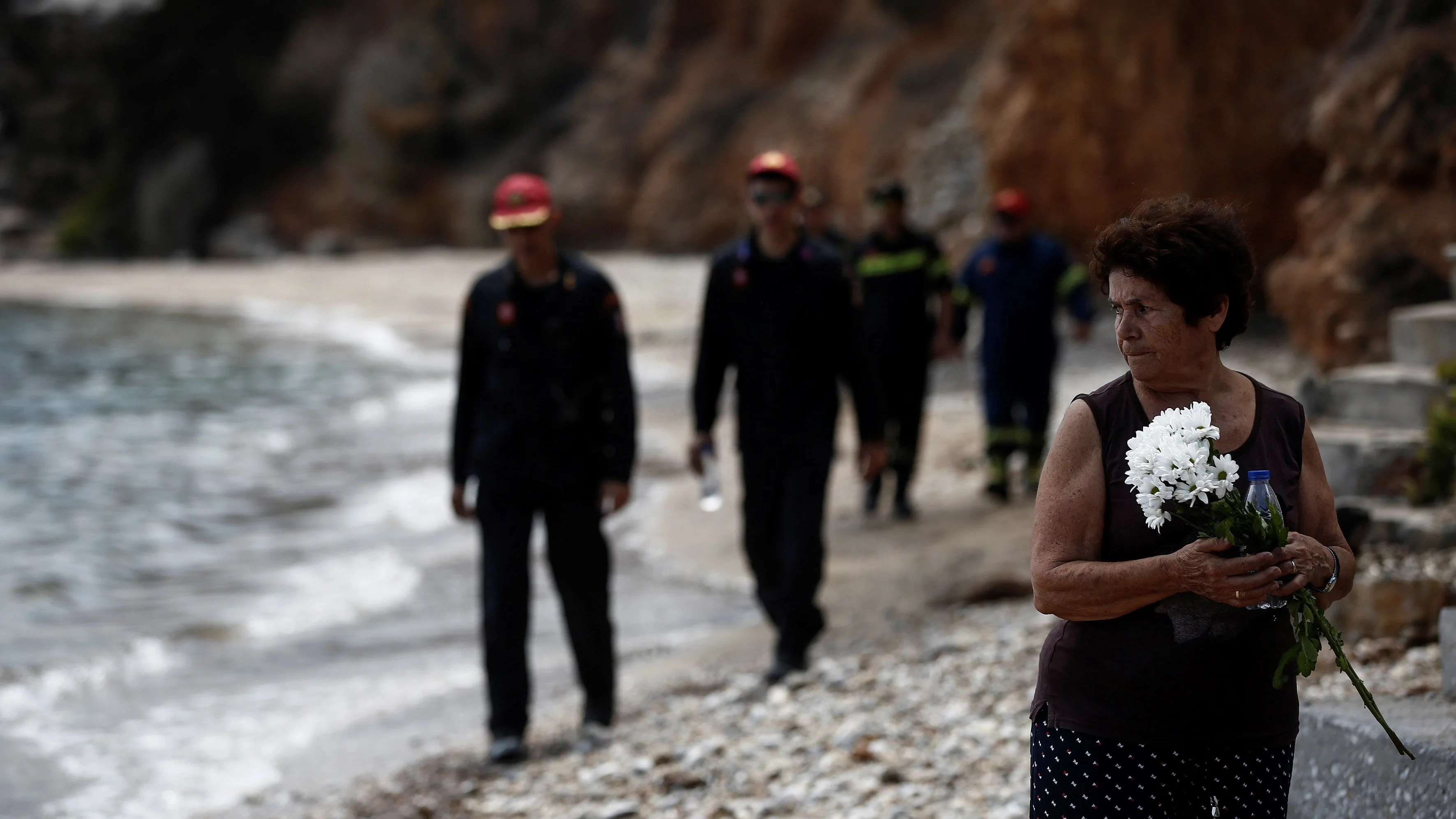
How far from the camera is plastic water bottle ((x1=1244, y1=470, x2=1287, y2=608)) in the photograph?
2.42m

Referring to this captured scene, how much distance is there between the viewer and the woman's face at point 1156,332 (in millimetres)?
2547

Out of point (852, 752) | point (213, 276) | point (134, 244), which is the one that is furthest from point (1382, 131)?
point (134, 244)

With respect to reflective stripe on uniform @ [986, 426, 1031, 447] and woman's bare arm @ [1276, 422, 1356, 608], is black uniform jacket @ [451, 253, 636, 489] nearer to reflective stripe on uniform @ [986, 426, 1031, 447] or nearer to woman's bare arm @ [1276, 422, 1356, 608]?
woman's bare arm @ [1276, 422, 1356, 608]

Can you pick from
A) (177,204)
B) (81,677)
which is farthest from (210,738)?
(177,204)

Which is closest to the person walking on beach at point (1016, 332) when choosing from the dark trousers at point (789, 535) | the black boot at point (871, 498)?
the black boot at point (871, 498)

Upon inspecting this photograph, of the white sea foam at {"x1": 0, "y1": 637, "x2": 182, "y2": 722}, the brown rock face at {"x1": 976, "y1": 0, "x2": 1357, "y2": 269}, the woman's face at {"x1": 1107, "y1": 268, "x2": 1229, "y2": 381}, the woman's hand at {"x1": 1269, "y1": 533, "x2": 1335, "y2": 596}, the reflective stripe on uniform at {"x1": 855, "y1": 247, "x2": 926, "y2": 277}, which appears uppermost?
the brown rock face at {"x1": 976, "y1": 0, "x2": 1357, "y2": 269}

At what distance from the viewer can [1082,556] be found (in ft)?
8.36

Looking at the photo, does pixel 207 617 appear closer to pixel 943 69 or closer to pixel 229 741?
pixel 229 741

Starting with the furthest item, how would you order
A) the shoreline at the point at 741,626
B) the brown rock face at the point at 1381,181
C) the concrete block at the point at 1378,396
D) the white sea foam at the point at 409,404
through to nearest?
the white sea foam at the point at 409,404, the brown rock face at the point at 1381,181, the concrete block at the point at 1378,396, the shoreline at the point at 741,626

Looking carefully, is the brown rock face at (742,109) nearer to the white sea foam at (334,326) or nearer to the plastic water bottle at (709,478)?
the plastic water bottle at (709,478)

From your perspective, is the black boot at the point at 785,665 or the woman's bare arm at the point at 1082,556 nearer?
the woman's bare arm at the point at 1082,556

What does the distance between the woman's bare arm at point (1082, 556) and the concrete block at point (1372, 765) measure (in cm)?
112

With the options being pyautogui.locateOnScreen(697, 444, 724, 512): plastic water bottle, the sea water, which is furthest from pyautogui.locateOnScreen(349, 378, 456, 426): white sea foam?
pyautogui.locateOnScreen(697, 444, 724, 512): plastic water bottle

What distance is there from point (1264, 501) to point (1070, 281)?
721 centimetres
